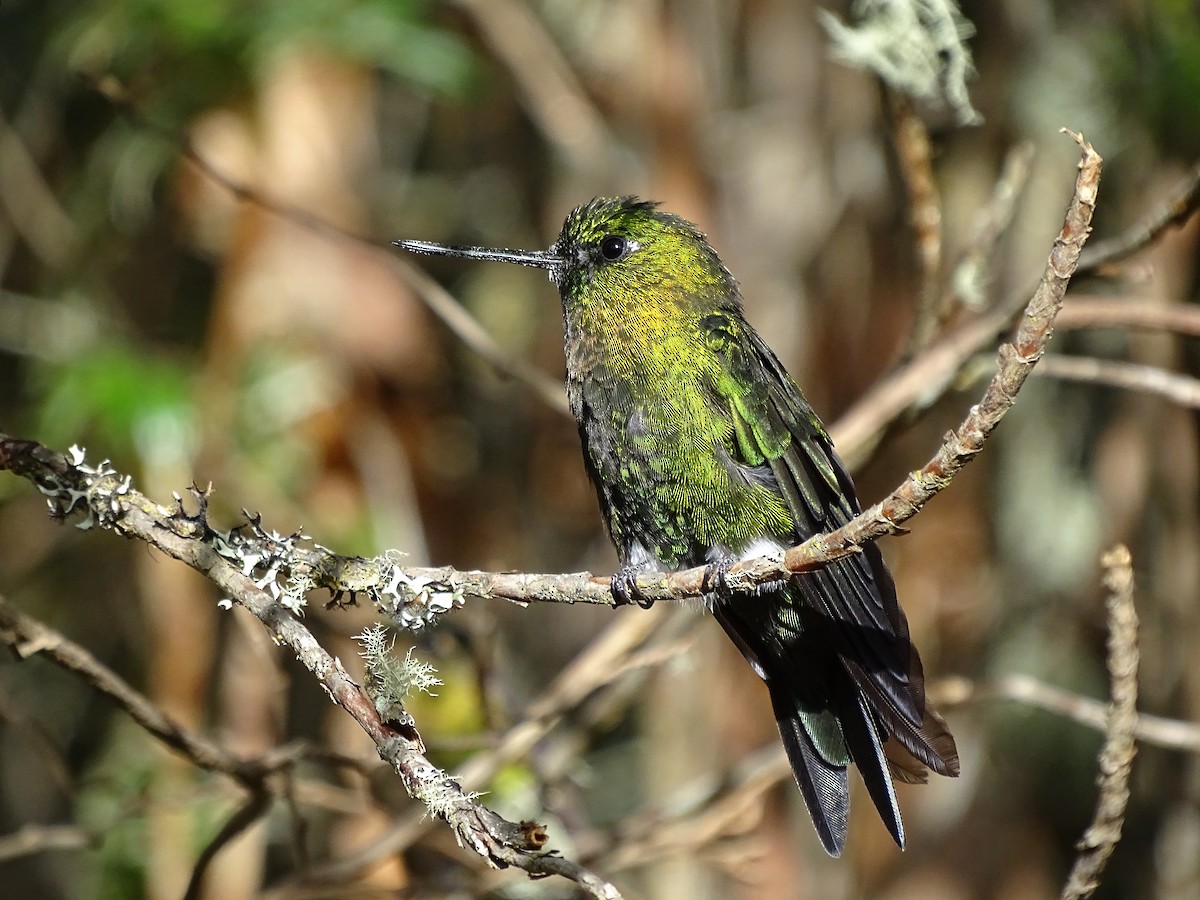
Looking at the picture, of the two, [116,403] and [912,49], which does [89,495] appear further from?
[912,49]

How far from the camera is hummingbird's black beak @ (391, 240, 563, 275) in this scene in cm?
268

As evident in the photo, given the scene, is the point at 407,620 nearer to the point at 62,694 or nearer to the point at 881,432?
the point at 881,432

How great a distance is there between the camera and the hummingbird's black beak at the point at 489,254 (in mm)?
2678

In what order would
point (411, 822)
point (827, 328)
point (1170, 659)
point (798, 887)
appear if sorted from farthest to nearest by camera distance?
point (827, 328), point (798, 887), point (1170, 659), point (411, 822)

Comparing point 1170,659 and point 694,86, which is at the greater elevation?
point 694,86

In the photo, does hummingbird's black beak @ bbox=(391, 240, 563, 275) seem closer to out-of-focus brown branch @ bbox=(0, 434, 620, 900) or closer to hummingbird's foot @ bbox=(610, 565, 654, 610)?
hummingbird's foot @ bbox=(610, 565, 654, 610)

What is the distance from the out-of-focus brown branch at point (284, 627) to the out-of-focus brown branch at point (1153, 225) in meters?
1.74

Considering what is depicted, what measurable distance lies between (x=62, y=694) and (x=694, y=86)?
10.4 ft

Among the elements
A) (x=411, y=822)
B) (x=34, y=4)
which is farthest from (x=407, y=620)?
(x=34, y=4)

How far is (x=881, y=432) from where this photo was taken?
288cm

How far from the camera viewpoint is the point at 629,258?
3.12 metres

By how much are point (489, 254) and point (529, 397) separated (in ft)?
7.12

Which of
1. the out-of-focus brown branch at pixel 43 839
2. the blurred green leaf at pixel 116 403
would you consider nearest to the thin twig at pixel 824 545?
the out-of-focus brown branch at pixel 43 839

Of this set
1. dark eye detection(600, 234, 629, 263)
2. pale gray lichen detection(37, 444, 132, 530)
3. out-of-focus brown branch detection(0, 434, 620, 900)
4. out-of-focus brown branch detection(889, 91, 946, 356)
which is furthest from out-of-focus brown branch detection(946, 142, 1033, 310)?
pale gray lichen detection(37, 444, 132, 530)
